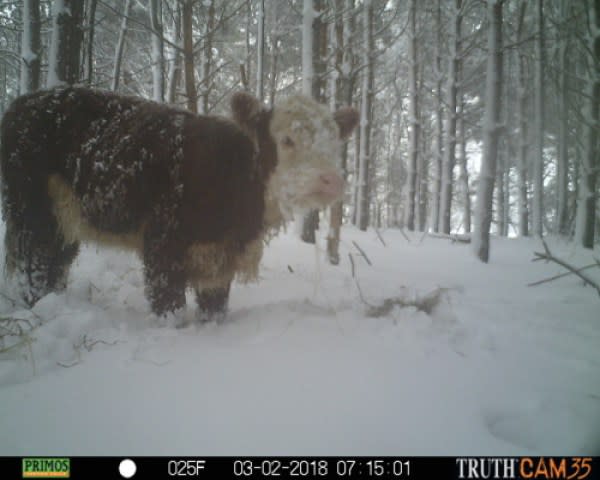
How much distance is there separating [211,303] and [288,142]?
56.1 inches

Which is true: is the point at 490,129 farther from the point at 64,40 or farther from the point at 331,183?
the point at 64,40

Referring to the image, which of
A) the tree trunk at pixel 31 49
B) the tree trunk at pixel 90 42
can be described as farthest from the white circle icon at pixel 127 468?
the tree trunk at pixel 31 49

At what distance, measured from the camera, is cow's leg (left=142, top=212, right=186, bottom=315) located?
2283mm

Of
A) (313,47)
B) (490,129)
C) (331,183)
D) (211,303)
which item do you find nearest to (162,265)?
(211,303)

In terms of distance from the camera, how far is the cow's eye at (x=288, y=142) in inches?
93.9

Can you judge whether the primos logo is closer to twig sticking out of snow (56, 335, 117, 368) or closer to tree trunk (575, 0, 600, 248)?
twig sticking out of snow (56, 335, 117, 368)

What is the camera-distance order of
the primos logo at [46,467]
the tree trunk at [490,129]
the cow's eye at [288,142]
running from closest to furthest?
the primos logo at [46,467] → the cow's eye at [288,142] → the tree trunk at [490,129]

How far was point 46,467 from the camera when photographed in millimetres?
966

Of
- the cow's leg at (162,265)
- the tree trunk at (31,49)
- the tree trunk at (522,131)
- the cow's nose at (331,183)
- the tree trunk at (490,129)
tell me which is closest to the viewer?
the cow's nose at (331,183)

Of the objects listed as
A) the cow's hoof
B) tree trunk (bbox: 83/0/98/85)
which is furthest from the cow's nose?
tree trunk (bbox: 83/0/98/85)

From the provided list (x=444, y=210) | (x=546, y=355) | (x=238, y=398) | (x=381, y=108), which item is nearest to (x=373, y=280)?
(x=546, y=355)

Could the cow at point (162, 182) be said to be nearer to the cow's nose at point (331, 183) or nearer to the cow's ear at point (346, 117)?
the cow's nose at point (331, 183)

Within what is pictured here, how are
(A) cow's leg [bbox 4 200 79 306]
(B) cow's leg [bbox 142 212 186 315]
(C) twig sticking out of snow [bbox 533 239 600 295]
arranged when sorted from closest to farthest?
1. (B) cow's leg [bbox 142 212 186 315]
2. (A) cow's leg [bbox 4 200 79 306]
3. (C) twig sticking out of snow [bbox 533 239 600 295]

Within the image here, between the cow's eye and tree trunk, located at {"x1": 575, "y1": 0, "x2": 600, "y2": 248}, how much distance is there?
5927 millimetres
